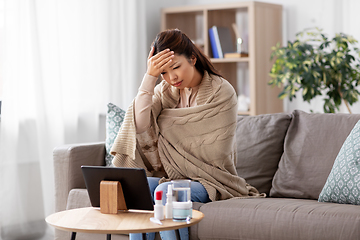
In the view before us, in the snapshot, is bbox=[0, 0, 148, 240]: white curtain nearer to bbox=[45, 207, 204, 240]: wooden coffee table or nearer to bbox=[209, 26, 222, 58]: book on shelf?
bbox=[209, 26, 222, 58]: book on shelf

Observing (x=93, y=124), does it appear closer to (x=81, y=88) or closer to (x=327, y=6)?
(x=81, y=88)

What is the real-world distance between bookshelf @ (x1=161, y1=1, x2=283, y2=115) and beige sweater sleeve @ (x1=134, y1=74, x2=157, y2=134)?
1735 millimetres

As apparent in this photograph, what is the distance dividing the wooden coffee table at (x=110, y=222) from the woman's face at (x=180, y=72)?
713mm

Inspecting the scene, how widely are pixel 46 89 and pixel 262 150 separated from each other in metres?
1.49

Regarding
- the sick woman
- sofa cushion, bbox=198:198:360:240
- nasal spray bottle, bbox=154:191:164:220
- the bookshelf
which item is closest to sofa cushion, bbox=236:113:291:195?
the sick woman

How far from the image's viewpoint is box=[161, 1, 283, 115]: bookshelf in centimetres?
379

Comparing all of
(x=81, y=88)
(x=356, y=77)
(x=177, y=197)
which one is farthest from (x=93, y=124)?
(x=177, y=197)

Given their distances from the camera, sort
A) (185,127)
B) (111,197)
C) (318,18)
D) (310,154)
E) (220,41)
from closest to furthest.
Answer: (111,197) → (185,127) → (310,154) → (318,18) → (220,41)

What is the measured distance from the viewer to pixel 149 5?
4.27 metres

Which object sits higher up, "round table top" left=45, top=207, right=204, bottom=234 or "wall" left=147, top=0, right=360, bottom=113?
"wall" left=147, top=0, right=360, bottom=113

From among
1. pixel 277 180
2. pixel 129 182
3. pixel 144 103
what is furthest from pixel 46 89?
pixel 129 182

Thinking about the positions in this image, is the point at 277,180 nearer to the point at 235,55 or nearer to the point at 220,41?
the point at 235,55

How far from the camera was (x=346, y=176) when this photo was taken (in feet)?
6.88

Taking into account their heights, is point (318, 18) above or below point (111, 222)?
above
